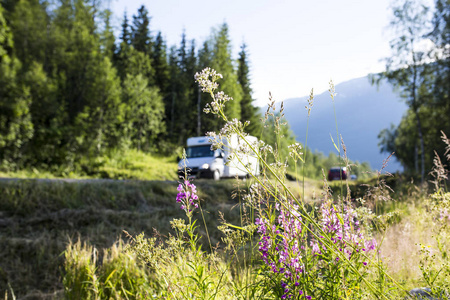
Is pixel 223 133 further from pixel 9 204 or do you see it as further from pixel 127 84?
pixel 127 84

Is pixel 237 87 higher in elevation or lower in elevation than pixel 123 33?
lower

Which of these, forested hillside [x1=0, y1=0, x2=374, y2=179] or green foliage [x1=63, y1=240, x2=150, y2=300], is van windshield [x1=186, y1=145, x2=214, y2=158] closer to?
forested hillside [x1=0, y1=0, x2=374, y2=179]

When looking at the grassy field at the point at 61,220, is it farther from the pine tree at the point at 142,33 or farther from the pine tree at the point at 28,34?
the pine tree at the point at 142,33

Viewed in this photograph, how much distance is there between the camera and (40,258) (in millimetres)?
5344

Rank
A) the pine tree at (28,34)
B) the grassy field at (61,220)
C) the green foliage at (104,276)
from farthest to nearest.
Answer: the pine tree at (28,34)
the grassy field at (61,220)
the green foliage at (104,276)

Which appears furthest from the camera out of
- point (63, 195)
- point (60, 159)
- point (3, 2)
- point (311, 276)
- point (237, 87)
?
point (237, 87)

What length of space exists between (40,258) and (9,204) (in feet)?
8.19

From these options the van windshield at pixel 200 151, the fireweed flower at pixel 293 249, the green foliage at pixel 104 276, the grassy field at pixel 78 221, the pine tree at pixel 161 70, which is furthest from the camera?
the pine tree at pixel 161 70

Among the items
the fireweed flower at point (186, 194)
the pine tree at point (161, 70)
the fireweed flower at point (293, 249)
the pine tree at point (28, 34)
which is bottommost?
the fireweed flower at point (293, 249)

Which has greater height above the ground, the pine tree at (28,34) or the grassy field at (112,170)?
the pine tree at (28,34)

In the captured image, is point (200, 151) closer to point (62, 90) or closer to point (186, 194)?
point (62, 90)

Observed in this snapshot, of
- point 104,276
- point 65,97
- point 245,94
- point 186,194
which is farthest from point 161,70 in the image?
point 186,194

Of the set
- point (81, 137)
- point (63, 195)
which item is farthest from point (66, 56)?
point (63, 195)

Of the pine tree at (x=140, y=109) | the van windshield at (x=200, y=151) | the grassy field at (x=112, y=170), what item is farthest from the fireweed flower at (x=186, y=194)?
the pine tree at (x=140, y=109)
